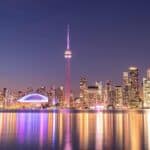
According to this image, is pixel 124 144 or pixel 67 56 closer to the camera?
pixel 124 144

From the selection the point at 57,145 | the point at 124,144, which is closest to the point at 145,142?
the point at 124,144

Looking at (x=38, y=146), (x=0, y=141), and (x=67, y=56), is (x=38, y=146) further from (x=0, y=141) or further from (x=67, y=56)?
(x=67, y=56)

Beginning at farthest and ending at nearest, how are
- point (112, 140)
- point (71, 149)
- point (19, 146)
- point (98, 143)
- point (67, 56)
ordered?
point (67, 56) → point (112, 140) → point (98, 143) → point (19, 146) → point (71, 149)

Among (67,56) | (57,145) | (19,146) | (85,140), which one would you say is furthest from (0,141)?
(67,56)

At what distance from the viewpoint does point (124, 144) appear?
44.8 metres

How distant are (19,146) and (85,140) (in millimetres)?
9465

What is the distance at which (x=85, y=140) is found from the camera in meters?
48.5

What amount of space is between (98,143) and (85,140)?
8.60 ft

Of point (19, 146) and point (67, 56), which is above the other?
point (67, 56)

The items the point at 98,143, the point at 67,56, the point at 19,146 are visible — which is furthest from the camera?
the point at 67,56

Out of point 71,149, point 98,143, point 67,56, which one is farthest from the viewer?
point 67,56

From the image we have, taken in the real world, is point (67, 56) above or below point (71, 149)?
above

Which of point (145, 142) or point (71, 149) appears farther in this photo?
point (145, 142)

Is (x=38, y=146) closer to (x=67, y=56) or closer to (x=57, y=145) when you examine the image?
(x=57, y=145)
